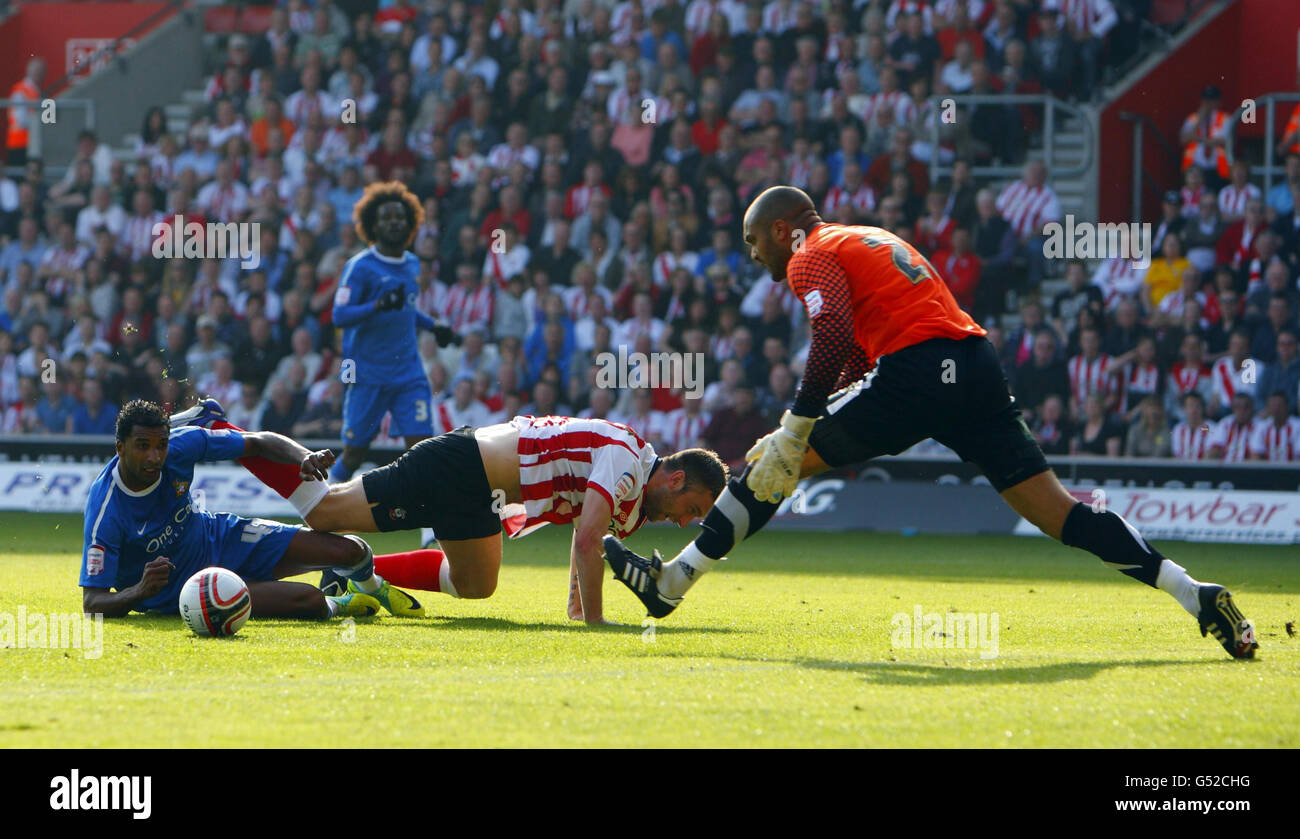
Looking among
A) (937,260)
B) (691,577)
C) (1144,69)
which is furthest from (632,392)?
(691,577)

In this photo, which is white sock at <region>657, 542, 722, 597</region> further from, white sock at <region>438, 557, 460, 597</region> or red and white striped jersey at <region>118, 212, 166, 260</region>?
red and white striped jersey at <region>118, 212, 166, 260</region>

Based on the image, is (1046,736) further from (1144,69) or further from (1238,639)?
(1144,69)

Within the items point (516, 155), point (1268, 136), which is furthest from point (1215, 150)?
point (516, 155)

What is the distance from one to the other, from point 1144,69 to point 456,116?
7984 millimetres

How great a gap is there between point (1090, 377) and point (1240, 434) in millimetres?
1473

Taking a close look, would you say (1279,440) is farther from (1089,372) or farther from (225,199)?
(225,199)

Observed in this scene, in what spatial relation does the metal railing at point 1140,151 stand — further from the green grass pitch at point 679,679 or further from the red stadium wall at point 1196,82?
the green grass pitch at point 679,679

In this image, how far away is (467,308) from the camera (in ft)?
61.3

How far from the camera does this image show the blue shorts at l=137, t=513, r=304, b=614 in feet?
27.1

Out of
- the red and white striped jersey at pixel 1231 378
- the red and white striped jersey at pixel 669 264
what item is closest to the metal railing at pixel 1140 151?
the red and white striped jersey at pixel 1231 378

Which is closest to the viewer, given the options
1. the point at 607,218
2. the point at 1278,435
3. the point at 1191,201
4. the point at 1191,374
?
the point at 1278,435

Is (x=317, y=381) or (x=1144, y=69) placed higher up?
(x=1144, y=69)
